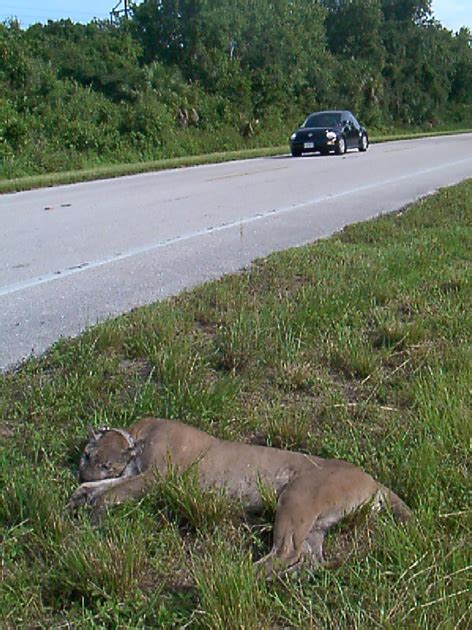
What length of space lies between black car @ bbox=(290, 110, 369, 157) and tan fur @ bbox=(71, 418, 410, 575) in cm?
2088

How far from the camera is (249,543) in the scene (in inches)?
101

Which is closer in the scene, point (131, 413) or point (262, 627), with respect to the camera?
point (262, 627)

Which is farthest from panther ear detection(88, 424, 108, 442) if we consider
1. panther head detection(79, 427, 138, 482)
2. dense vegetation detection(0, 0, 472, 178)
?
dense vegetation detection(0, 0, 472, 178)

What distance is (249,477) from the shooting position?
2818 millimetres

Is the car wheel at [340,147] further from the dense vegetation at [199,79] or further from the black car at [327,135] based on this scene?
the dense vegetation at [199,79]

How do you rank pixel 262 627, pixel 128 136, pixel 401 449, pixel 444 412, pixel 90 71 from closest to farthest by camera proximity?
pixel 262 627 → pixel 401 449 → pixel 444 412 → pixel 128 136 → pixel 90 71

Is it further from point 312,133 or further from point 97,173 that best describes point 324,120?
point 97,173

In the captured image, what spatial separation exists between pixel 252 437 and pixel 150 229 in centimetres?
610

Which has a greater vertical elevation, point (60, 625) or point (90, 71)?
point (90, 71)

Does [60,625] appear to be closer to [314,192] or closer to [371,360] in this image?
[371,360]

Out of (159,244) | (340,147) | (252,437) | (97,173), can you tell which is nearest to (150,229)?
(159,244)

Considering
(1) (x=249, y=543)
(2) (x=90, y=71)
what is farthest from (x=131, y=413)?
(2) (x=90, y=71)

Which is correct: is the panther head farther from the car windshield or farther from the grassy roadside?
the car windshield

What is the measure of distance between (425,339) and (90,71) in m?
25.5
